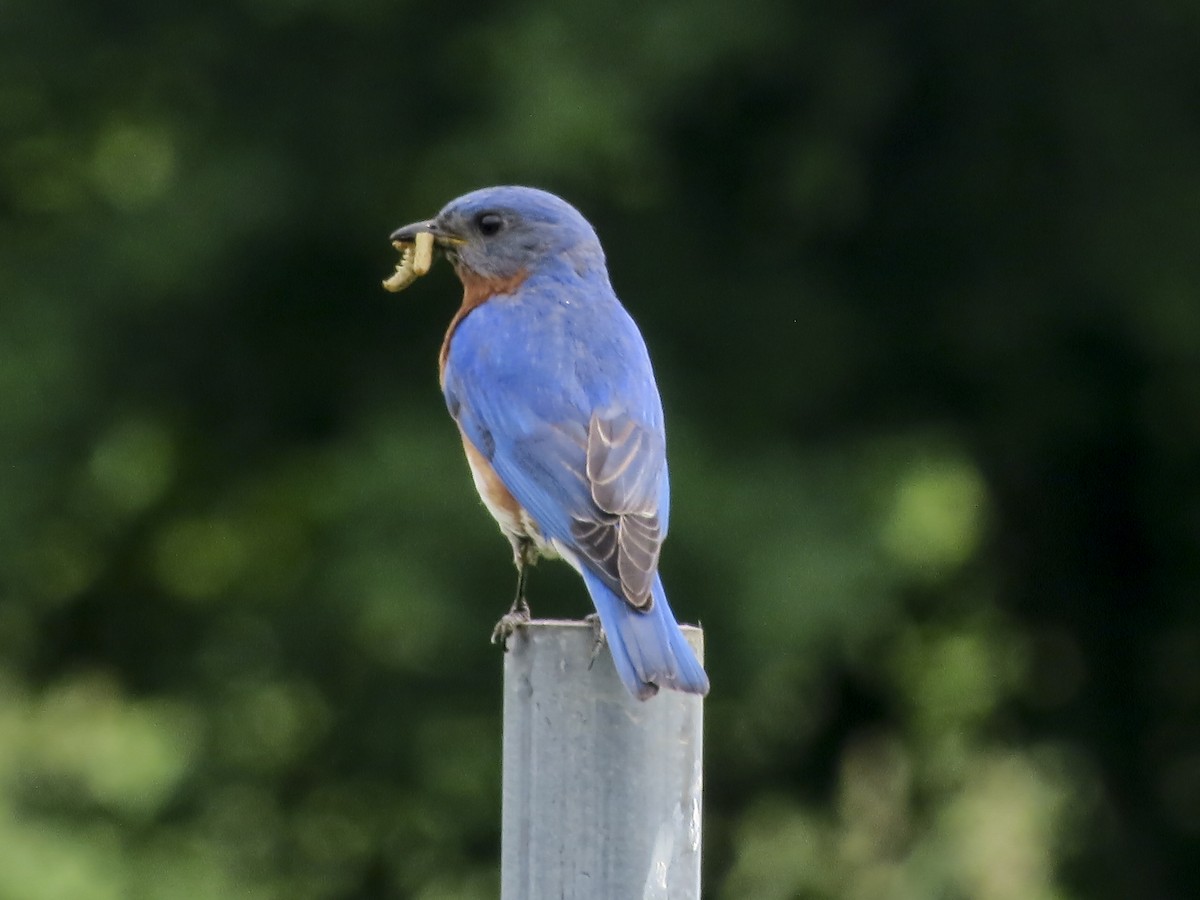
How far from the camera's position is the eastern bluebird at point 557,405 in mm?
3816

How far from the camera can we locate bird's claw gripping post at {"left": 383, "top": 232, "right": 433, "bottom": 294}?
5.14m

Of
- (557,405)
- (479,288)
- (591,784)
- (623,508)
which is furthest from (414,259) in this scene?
(591,784)

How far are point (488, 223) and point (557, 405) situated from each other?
78 centimetres

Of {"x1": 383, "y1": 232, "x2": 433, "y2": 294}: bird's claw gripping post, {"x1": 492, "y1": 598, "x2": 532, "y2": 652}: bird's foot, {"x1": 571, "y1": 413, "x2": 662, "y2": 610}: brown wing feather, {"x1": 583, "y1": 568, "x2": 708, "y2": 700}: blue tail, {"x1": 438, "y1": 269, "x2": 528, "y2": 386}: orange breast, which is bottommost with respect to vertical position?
{"x1": 583, "y1": 568, "x2": 708, "y2": 700}: blue tail

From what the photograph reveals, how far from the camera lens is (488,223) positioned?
507 centimetres

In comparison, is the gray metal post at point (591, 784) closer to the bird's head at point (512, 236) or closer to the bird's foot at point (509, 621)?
the bird's foot at point (509, 621)

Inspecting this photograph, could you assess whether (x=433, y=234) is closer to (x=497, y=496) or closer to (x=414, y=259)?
(x=414, y=259)

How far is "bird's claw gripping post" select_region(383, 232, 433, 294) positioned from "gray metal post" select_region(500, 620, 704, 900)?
2.17 meters

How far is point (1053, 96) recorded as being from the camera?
8.85 metres

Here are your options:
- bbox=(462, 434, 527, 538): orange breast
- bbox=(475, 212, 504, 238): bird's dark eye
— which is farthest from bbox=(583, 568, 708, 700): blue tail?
bbox=(475, 212, 504, 238): bird's dark eye

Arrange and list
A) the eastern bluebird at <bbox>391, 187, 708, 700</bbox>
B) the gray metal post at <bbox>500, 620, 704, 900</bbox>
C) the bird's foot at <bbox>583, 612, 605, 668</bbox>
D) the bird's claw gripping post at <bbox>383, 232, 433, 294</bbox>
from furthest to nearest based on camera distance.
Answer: the bird's claw gripping post at <bbox>383, 232, 433, 294</bbox> < the eastern bluebird at <bbox>391, 187, 708, 700</bbox> < the bird's foot at <bbox>583, 612, 605, 668</bbox> < the gray metal post at <bbox>500, 620, 704, 900</bbox>

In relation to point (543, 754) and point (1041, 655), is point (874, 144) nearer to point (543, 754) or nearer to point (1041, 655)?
point (1041, 655)

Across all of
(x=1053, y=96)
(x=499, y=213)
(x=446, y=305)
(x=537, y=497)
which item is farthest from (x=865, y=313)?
(x=537, y=497)

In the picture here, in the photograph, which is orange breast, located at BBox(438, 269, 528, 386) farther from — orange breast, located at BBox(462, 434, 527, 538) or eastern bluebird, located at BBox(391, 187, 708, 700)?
orange breast, located at BBox(462, 434, 527, 538)
